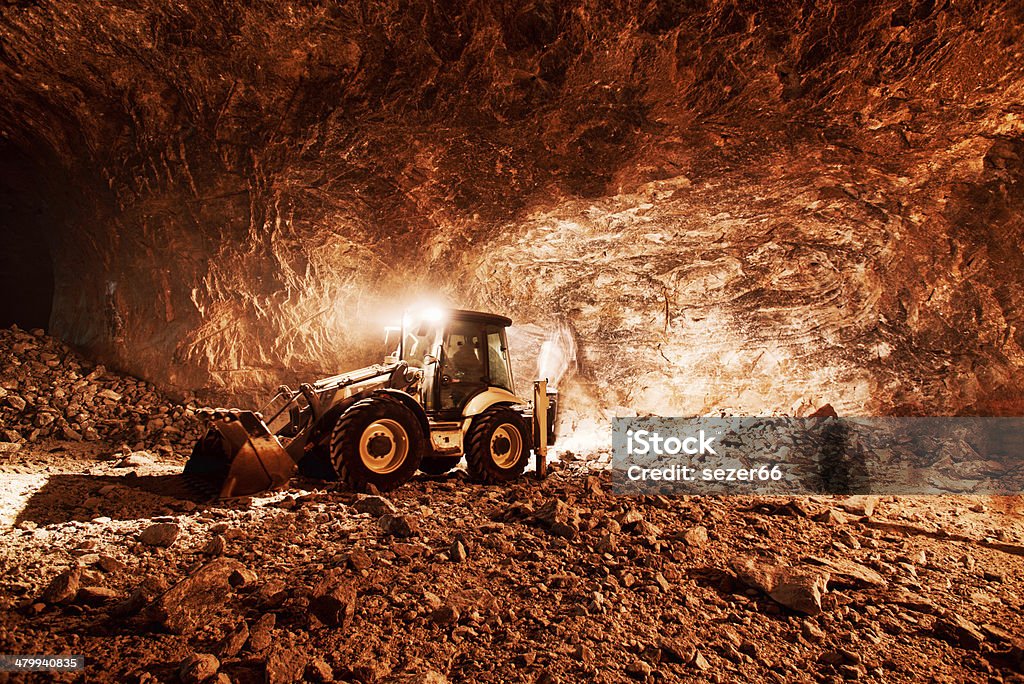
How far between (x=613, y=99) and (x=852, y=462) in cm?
599

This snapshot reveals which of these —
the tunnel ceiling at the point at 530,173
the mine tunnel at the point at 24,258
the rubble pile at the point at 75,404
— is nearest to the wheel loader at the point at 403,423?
the rubble pile at the point at 75,404

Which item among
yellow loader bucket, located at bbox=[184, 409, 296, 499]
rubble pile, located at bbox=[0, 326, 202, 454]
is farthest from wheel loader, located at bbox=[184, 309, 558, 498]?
rubble pile, located at bbox=[0, 326, 202, 454]

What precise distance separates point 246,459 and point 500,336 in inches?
115

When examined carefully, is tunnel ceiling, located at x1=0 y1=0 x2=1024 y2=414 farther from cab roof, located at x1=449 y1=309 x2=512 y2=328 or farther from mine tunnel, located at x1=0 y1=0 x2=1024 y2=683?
cab roof, located at x1=449 y1=309 x2=512 y2=328

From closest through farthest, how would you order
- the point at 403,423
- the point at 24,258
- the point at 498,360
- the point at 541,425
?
the point at 403,423 < the point at 541,425 < the point at 498,360 < the point at 24,258

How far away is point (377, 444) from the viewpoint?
13.7 ft

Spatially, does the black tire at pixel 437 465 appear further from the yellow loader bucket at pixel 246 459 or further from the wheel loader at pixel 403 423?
the yellow loader bucket at pixel 246 459

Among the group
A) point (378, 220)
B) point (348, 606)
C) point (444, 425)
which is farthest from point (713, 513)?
point (378, 220)

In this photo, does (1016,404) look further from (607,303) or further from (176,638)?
(176,638)

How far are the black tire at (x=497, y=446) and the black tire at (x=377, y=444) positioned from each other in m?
0.67

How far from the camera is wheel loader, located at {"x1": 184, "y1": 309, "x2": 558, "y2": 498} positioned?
382 centimetres

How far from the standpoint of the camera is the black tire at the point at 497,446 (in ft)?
16.3

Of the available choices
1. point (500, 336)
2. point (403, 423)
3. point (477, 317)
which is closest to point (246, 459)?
point (403, 423)

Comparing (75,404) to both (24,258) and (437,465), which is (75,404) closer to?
(437,465)
